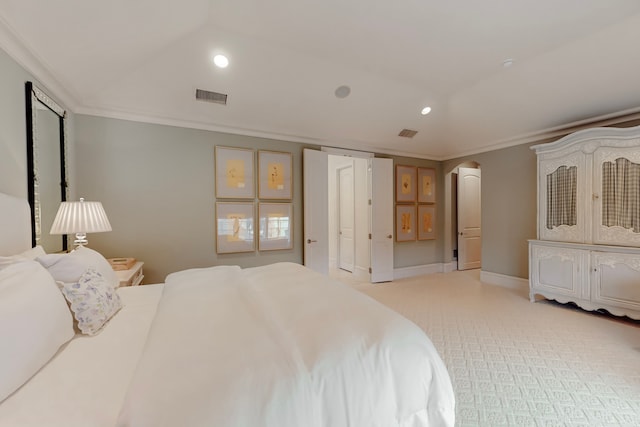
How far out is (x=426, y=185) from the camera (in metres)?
5.54

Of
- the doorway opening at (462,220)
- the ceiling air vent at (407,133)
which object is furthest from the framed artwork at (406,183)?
the doorway opening at (462,220)

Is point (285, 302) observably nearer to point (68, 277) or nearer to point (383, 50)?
point (68, 277)

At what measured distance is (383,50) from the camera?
291 centimetres

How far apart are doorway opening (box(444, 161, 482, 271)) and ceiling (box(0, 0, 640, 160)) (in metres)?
1.84

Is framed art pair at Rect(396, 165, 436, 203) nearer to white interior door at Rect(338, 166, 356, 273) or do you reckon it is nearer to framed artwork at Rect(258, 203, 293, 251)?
white interior door at Rect(338, 166, 356, 273)

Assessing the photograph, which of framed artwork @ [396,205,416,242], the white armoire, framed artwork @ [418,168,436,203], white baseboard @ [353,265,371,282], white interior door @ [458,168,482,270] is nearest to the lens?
the white armoire

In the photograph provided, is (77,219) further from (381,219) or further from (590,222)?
(590,222)

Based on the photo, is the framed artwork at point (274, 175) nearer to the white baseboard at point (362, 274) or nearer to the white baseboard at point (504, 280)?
the white baseboard at point (362, 274)

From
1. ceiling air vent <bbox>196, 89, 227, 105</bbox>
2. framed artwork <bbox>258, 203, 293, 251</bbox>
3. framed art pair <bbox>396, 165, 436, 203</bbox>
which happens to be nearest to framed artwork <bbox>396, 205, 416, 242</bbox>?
framed art pair <bbox>396, 165, 436, 203</bbox>

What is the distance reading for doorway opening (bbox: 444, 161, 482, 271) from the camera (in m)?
5.80

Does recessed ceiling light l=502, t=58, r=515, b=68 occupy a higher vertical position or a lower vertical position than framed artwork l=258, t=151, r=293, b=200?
higher

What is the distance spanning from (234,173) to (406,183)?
10.8 feet

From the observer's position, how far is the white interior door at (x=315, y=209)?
4195 millimetres

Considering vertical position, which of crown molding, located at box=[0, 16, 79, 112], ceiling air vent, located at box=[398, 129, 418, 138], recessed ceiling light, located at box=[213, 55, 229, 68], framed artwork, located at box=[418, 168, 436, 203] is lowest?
framed artwork, located at box=[418, 168, 436, 203]
